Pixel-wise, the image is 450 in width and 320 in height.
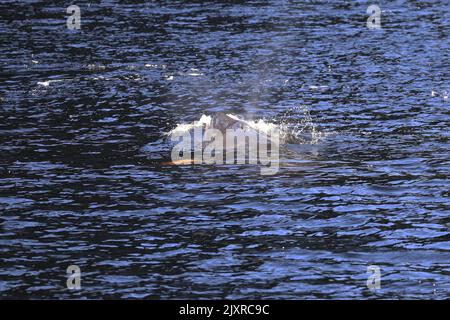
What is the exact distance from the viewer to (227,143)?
24.1m

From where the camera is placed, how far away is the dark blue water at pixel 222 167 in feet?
54.7

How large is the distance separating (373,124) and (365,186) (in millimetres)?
5385

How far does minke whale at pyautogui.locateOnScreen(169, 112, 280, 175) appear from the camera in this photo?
912 inches

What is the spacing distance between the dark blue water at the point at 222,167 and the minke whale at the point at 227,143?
0.46 metres

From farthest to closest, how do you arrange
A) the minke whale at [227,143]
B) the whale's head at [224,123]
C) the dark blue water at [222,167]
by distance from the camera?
the whale's head at [224,123]
the minke whale at [227,143]
the dark blue water at [222,167]

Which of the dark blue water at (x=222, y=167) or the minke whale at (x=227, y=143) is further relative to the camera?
the minke whale at (x=227, y=143)

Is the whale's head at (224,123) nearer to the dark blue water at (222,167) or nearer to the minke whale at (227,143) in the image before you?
the minke whale at (227,143)

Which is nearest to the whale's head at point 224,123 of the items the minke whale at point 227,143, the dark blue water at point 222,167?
the minke whale at point 227,143

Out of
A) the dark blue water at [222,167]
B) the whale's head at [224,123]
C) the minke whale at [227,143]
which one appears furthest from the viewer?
the whale's head at [224,123]

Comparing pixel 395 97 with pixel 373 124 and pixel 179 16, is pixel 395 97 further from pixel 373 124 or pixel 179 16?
pixel 179 16

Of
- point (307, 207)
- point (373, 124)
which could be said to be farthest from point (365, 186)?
point (373, 124)

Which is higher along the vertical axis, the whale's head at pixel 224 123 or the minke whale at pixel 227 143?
the whale's head at pixel 224 123

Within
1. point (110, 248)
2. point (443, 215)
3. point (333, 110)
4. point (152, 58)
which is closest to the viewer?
point (110, 248)

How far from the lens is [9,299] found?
51.0ft
